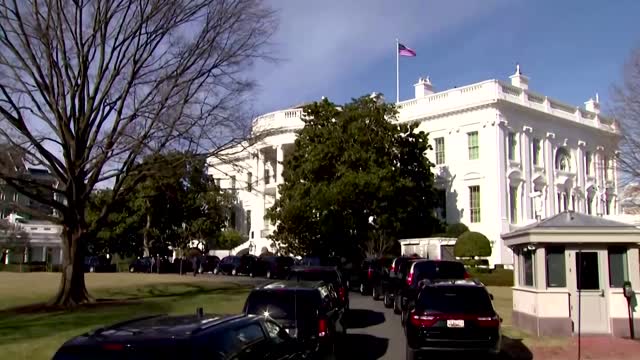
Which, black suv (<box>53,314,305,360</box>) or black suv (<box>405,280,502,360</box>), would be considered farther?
black suv (<box>405,280,502,360</box>)

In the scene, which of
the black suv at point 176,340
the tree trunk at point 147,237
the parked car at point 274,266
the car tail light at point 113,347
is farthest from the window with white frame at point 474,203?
the car tail light at point 113,347

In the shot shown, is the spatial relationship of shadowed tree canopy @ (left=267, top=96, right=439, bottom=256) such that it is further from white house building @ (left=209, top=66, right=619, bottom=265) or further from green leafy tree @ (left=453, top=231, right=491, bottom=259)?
white house building @ (left=209, top=66, right=619, bottom=265)

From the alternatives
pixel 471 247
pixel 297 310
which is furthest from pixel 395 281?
pixel 471 247

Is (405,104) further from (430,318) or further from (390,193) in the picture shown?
(430,318)

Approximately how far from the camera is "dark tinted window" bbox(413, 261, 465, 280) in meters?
21.4

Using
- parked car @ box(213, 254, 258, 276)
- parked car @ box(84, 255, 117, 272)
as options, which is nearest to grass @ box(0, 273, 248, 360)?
parked car @ box(213, 254, 258, 276)

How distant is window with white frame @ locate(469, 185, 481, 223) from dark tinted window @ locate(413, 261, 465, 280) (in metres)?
33.9

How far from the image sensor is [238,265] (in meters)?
53.5

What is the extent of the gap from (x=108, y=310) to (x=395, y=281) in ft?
32.2

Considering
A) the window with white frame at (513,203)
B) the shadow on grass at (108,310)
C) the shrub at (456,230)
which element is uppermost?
the window with white frame at (513,203)

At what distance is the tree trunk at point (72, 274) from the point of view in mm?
25406

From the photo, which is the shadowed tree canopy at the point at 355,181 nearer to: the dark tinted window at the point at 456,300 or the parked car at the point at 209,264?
the parked car at the point at 209,264

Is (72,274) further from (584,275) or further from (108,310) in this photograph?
(584,275)

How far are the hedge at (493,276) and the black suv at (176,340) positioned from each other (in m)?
31.1
